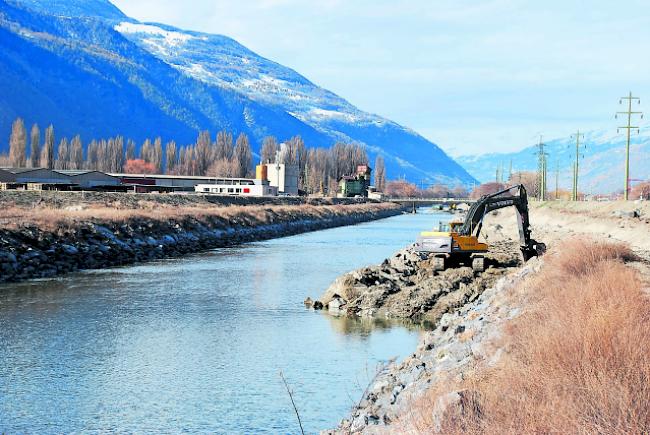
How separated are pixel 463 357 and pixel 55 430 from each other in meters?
7.31

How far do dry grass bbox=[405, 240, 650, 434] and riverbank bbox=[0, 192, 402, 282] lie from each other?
28.0 m

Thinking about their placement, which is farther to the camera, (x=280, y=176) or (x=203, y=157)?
(x=203, y=157)

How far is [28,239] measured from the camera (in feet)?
132

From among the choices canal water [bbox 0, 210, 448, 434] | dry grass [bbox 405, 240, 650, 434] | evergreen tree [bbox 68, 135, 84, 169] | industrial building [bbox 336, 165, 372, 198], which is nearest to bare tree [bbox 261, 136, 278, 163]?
industrial building [bbox 336, 165, 372, 198]

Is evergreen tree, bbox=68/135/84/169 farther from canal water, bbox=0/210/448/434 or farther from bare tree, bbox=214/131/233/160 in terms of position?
canal water, bbox=0/210/448/434

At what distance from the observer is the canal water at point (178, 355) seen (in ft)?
50.0

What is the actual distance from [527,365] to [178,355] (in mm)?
11656

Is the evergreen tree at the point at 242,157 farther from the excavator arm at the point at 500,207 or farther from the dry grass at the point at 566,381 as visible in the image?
the dry grass at the point at 566,381

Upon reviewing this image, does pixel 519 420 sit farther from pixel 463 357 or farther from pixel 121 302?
pixel 121 302

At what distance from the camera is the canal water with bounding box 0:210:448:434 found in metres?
15.2

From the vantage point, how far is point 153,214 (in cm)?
5938

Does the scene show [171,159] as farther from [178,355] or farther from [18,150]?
[178,355]

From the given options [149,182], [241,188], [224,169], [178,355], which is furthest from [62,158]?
[178,355]

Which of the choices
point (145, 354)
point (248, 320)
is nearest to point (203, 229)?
point (248, 320)
